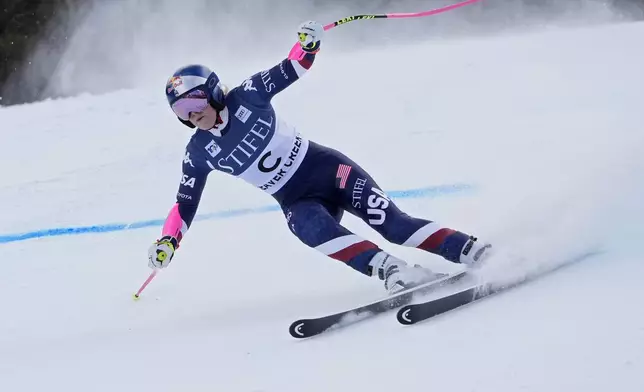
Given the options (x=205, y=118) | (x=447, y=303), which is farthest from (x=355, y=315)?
(x=205, y=118)

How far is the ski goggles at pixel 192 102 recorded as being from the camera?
2.97 meters

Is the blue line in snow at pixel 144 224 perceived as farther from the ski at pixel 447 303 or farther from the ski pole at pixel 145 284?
the ski at pixel 447 303

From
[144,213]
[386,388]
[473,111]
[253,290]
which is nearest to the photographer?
[386,388]

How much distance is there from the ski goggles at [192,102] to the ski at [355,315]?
0.94 m

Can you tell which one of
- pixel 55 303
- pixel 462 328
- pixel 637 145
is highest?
pixel 637 145

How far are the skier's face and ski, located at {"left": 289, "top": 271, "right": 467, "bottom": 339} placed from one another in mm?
882

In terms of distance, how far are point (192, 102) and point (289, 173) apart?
50cm

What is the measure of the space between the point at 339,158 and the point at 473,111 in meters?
2.88

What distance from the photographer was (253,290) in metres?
3.37

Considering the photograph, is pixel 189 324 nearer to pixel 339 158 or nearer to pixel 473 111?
pixel 339 158

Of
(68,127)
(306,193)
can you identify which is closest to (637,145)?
(306,193)

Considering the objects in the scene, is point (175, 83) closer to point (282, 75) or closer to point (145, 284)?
point (282, 75)

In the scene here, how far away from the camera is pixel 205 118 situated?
3020 millimetres

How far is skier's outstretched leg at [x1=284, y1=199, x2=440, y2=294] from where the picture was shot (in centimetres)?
280
